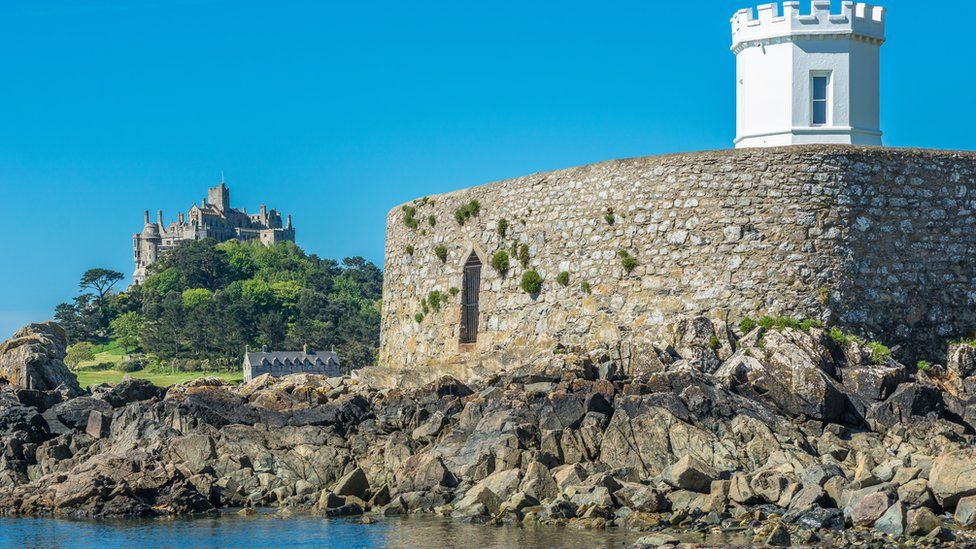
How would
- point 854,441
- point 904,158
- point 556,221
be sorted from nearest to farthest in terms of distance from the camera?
1. point 854,441
2. point 904,158
3. point 556,221

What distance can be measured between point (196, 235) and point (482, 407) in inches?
5939

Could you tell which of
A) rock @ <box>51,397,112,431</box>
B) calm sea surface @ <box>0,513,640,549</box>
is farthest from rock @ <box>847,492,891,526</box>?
rock @ <box>51,397,112,431</box>

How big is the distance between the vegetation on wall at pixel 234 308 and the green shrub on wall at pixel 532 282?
163ft

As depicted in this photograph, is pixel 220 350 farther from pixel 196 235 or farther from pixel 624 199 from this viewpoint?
pixel 196 235

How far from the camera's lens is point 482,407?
2841 cm

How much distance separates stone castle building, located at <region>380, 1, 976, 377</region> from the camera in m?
29.8

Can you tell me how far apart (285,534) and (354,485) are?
9.24ft

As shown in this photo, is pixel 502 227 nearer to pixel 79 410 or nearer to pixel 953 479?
pixel 79 410

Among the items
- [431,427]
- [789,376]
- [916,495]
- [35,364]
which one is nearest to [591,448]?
[431,427]

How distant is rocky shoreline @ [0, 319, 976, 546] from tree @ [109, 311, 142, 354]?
6844cm

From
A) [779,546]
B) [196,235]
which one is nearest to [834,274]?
[779,546]

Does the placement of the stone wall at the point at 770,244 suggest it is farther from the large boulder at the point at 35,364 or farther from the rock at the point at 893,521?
the large boulder at the point at 35,364

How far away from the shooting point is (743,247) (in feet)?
98.5

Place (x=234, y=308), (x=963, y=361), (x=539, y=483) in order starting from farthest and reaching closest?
(x=234, y=308)
(x=963, y=361)
(x=539, y=483)
